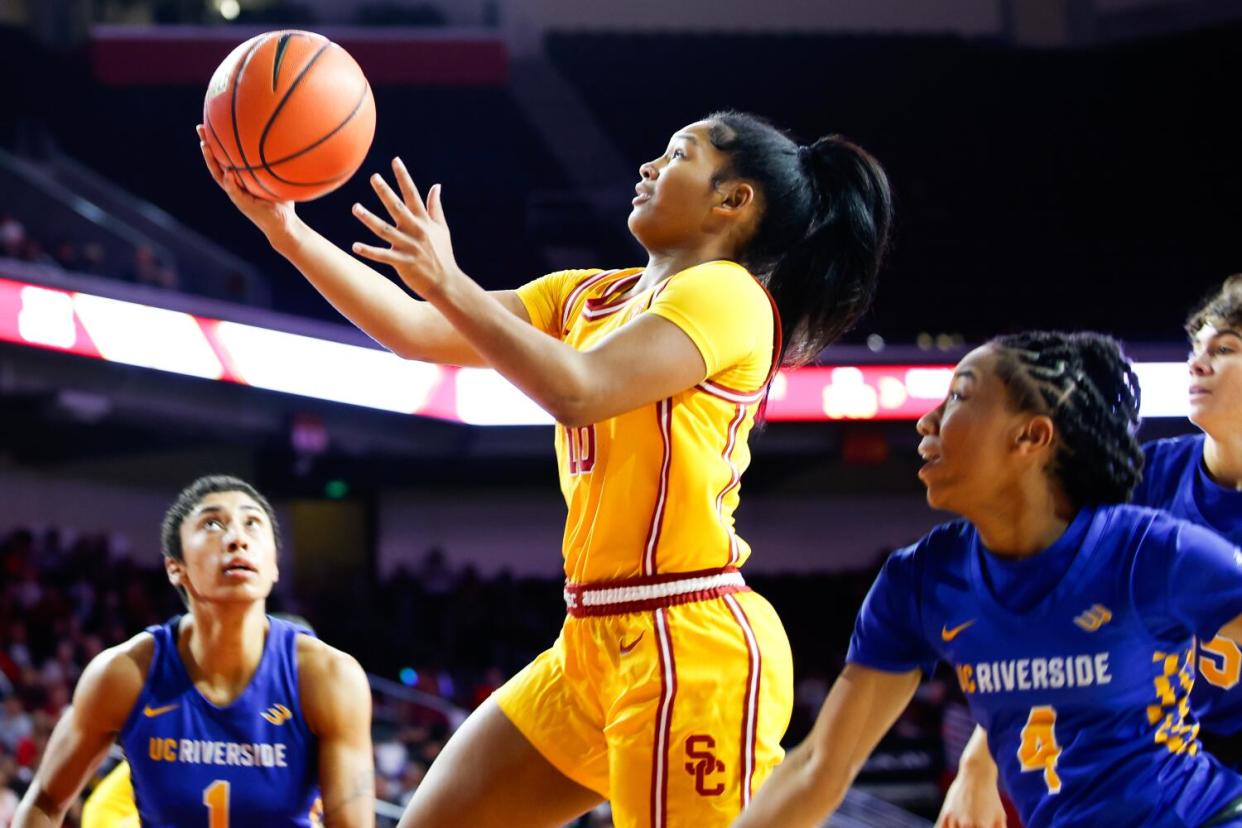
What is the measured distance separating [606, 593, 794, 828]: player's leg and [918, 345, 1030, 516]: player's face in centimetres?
59

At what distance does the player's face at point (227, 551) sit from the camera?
3643 mm

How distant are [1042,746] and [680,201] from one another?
4.26ft

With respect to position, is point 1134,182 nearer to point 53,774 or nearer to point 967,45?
point 967,45

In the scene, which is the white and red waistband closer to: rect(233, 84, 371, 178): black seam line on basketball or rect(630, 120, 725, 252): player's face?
rect(630, 120, 725, 252): player's face

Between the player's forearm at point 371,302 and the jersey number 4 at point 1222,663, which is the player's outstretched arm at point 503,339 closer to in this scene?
the player's forearm at point 371,302

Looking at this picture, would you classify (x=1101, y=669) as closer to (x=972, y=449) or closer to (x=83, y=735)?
(x=972, y=449)

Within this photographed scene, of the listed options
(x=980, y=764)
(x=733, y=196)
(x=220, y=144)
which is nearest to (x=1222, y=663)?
(x=980, y=764)

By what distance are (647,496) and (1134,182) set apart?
15.3 m

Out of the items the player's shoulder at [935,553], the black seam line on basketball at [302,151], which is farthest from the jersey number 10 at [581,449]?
the black seam line on basketball at [302,151]

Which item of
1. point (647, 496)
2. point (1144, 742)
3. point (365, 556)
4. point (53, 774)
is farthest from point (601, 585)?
point (365, 556)

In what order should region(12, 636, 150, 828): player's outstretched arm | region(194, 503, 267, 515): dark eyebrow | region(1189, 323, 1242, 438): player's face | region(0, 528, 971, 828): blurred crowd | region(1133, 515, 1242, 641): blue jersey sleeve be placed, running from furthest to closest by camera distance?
region(0, 528, 971, 828): blurred crowd, region(194, 503, 267, 515): dark eyebrow, region(12, 636, 150, 828): player's outstretched arm, region(1189, 323, 1242, 438): player's face, region(1133, 515, 1242, 641): blue jersey sleeve

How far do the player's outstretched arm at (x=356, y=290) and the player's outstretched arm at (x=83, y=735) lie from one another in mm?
1043

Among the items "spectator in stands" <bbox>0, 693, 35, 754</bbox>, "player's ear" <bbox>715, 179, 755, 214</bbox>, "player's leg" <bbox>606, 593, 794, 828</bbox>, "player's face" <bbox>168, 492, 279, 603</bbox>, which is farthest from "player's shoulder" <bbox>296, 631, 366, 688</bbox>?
"spectator in stands" <bbox>0, 693, 35, 754</bbox>

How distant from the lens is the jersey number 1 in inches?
138
